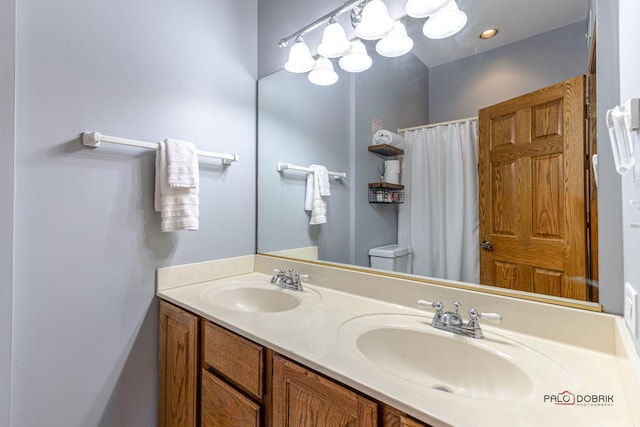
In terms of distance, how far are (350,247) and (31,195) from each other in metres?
1.24

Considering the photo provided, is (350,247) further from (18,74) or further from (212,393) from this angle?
(18,74)

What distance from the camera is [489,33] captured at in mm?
1052

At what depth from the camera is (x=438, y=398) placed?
0.59 m

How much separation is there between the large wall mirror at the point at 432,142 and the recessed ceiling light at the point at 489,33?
0.05 ft

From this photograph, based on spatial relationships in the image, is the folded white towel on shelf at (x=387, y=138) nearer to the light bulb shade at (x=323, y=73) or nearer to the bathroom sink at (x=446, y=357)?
the light bulb shade at (x=323, y=73)

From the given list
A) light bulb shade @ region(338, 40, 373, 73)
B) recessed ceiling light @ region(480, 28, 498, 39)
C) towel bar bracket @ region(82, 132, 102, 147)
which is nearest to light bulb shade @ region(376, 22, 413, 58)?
light bulb shade @ region(338, 40, 373, 73)

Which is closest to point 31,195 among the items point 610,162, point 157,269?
point 157,269

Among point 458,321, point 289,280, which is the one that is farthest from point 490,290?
point 289,280

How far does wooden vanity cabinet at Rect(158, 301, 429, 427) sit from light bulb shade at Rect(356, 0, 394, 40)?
4.02ft

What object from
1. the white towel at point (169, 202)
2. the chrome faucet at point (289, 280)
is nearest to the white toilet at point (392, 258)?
the chrome faucet at point (289, 280)

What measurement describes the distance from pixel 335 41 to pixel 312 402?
136cm

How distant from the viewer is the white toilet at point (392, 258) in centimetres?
124

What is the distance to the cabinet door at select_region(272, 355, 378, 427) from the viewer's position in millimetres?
658

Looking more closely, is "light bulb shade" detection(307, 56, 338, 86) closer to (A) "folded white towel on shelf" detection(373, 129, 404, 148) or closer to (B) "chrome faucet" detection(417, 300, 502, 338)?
(A) "folded white towel on shelf" detection(373, 129, 404, 148)
